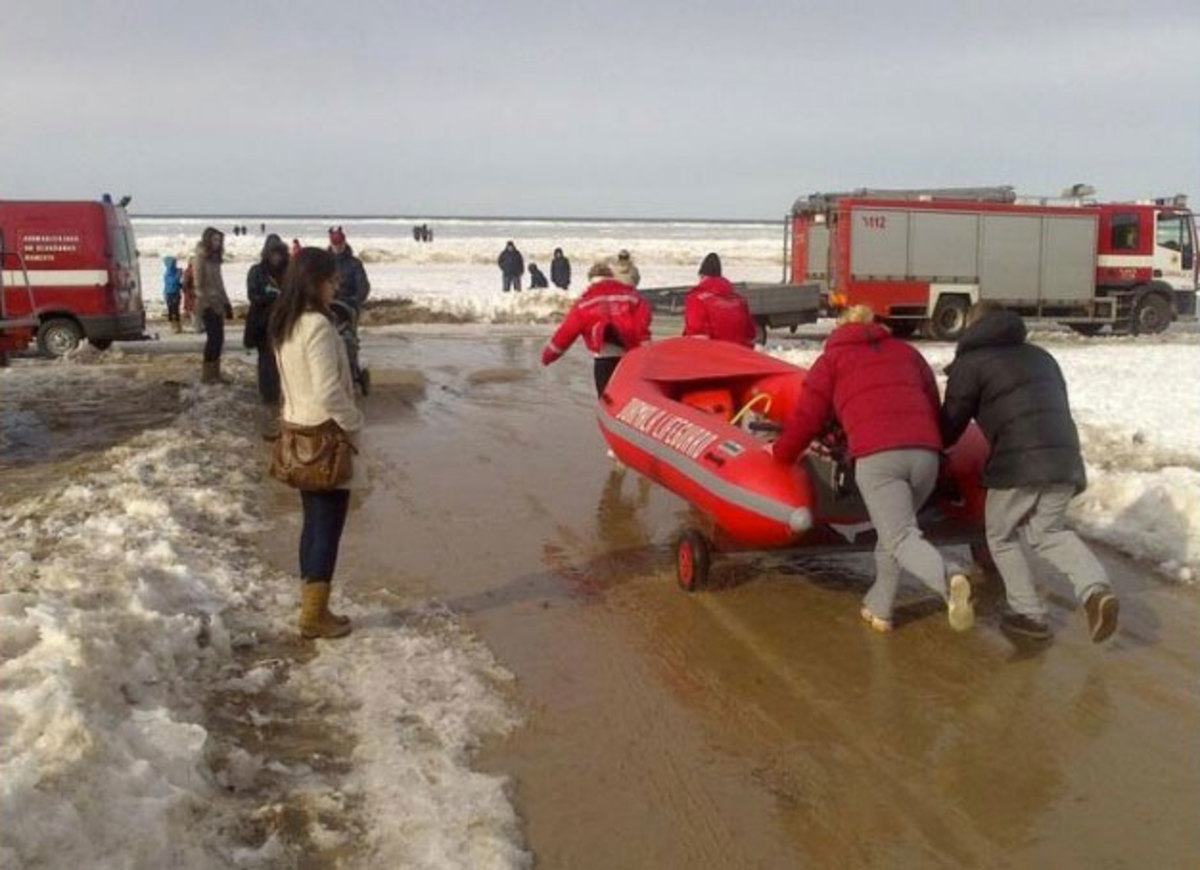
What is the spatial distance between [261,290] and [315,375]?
5893mm

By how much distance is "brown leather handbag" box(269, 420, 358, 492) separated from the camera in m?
4.66

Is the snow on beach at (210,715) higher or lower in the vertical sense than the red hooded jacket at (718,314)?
lower

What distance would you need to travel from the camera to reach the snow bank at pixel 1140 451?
6.39m

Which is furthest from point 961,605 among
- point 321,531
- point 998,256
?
point 998,256

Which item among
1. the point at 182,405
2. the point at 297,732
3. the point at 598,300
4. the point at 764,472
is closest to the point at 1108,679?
the point at 764,472

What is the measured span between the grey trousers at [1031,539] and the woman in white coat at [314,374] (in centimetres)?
292

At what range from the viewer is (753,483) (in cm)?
524

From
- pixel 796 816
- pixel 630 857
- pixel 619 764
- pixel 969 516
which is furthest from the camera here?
pixel 969 516

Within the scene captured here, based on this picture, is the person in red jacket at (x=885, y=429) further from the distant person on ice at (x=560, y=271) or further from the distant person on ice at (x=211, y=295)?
the distant person on ice at (x=560, y=271)

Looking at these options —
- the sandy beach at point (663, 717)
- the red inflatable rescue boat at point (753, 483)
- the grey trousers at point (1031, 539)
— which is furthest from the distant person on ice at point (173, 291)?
the grey trousers at point (1031, 539)

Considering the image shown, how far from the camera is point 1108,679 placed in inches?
180

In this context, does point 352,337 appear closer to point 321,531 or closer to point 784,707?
Result: point 321,531

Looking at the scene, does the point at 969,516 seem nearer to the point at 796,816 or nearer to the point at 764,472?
the point at 764,472

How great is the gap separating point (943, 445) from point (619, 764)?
2244 mm
